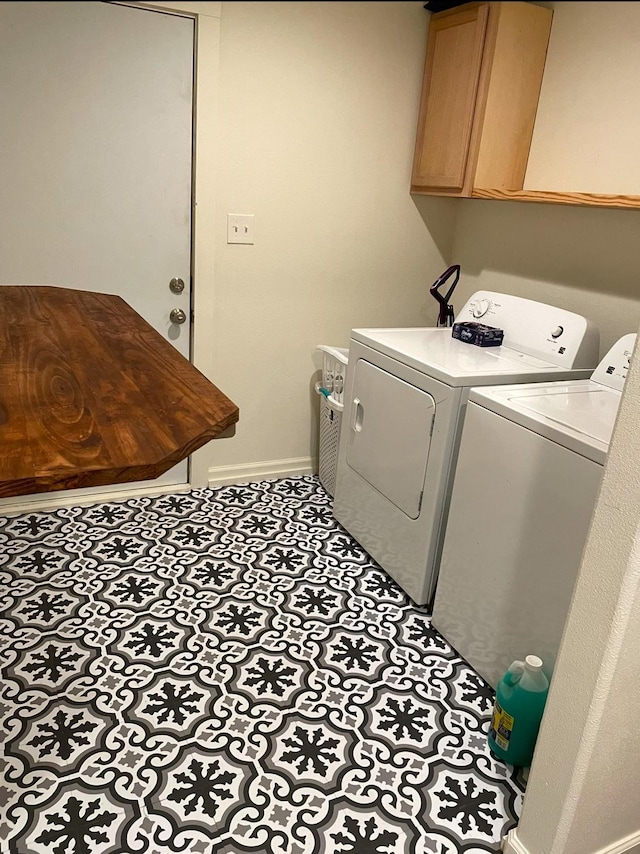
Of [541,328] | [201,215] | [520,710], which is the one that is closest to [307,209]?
[201,215]

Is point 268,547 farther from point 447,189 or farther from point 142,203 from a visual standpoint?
point 447,189

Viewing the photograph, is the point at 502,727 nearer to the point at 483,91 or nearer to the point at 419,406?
the point at 419,406

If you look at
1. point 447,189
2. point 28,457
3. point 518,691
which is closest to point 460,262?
point 447,189

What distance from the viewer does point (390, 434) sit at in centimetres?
243

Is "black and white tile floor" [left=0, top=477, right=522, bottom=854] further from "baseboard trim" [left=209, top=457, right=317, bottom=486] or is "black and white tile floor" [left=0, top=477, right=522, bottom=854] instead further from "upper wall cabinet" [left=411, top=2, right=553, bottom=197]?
"upper wall cabinet" [left=411, top=2, right=553, bottom=197]

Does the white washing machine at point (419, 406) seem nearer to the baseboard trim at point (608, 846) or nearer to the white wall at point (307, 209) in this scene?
the white wall at point (307, 209)

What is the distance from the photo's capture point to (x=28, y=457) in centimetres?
93

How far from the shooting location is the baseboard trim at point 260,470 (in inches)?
126

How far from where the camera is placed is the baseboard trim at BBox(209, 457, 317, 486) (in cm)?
321

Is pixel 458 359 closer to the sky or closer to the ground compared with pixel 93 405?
closer to the ground

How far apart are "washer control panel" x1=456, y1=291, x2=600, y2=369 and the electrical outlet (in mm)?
1017

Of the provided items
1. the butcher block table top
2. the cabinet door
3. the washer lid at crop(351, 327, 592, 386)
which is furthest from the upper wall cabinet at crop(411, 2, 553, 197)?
the butcher block table top

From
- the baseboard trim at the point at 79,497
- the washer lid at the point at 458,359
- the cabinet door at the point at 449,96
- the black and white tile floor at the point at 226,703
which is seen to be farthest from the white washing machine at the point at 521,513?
the baseboard trim at the point at 79,497

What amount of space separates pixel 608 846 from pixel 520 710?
1.06 feet
